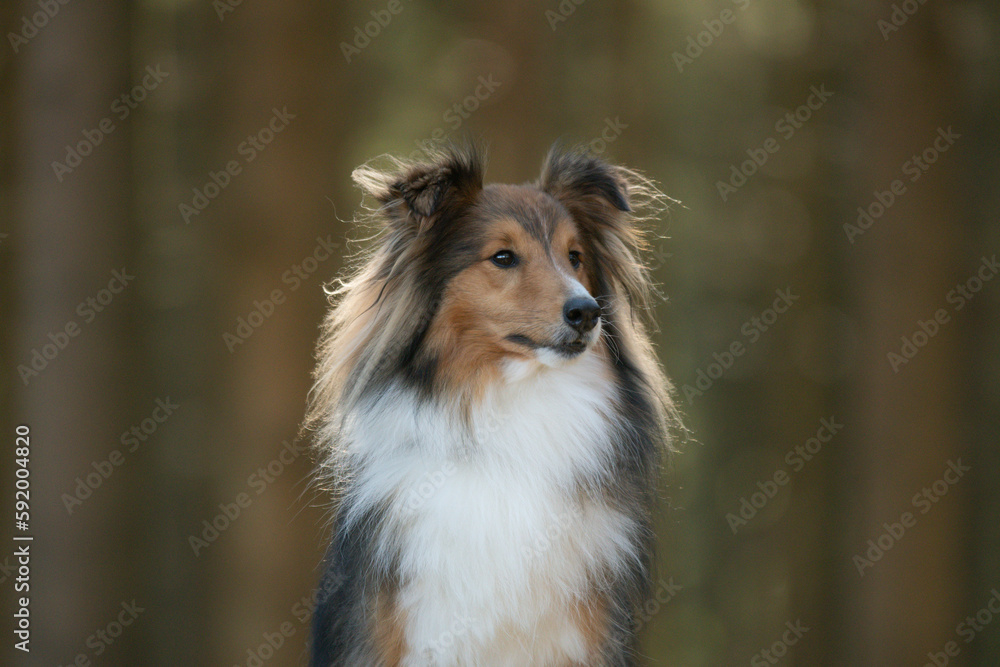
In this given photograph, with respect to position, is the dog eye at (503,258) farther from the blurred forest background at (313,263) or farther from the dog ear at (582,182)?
the blurred forest background at (313,263)

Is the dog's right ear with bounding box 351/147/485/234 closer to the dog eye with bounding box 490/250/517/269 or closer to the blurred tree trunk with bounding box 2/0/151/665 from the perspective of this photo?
the dog eye with bounding box 490/250/517/269

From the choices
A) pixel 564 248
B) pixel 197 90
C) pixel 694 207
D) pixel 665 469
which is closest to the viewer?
pixel 564 248

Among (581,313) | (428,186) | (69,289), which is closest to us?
(581,313)

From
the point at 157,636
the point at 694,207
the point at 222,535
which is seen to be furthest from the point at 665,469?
the point at 694,207

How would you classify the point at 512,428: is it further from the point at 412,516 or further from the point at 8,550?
the point at 8,550

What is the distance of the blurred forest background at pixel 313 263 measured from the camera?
6.67 metres

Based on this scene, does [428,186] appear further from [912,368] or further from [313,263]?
[912,368]

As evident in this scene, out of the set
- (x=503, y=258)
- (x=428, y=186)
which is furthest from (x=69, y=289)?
(x=503, y=258)

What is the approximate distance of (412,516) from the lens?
12.0 feet

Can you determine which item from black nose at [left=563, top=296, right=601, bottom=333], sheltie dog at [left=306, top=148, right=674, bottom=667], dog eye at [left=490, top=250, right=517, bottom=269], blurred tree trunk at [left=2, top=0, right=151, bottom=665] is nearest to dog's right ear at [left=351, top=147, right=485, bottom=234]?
sheltie dog at [left=306, top=148, right=674, bottom=667]

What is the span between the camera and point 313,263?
7.01 m

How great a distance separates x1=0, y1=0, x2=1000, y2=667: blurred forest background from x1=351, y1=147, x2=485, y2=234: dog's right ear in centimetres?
232

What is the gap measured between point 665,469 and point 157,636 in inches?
225

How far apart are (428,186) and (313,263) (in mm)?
3442
